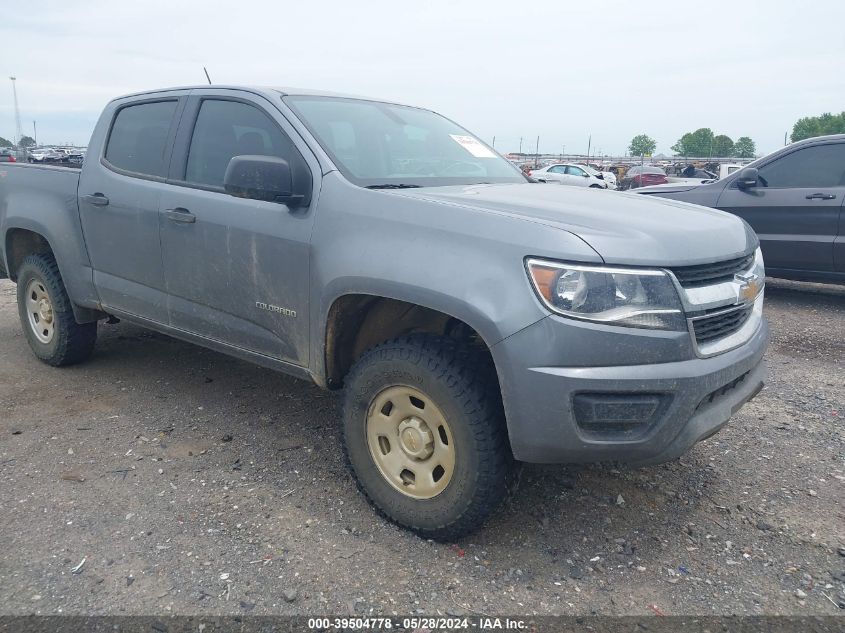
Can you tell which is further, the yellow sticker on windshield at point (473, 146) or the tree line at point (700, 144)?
the tree line at point (700, 144)

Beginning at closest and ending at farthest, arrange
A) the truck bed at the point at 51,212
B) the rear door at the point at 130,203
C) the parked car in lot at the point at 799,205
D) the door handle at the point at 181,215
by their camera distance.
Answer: the door handle at the point at 181,215 < the rear door at the point at 130,203 < the truck bed at the point at 51,212 < the parked car in lot at the point at 799,205

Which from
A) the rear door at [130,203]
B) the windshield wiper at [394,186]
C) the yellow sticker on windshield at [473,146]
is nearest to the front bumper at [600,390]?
the windshield wiper at [394,186]

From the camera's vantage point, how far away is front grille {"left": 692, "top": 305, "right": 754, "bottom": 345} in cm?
248

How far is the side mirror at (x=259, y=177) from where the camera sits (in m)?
2.92

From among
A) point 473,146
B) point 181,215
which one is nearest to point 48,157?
point 181,215

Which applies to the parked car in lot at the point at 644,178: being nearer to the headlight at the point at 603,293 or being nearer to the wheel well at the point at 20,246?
the wheel well at the point at 20,246

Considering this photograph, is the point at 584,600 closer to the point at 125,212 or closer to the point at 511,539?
the point at 511,539

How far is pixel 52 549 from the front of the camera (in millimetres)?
2697

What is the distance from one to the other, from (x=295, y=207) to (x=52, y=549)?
1683 millimetres

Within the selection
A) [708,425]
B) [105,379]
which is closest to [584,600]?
[708,425]

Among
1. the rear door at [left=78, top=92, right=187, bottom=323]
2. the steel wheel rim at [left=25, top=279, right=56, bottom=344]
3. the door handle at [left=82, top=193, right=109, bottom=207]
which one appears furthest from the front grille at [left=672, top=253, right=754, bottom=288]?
the steel wheel rim at [left=25, top=279, right=56, bottom=344]

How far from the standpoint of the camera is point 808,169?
6.95 meters

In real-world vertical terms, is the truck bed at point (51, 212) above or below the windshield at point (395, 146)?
below

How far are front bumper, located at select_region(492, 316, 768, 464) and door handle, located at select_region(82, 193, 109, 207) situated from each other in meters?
2.82
